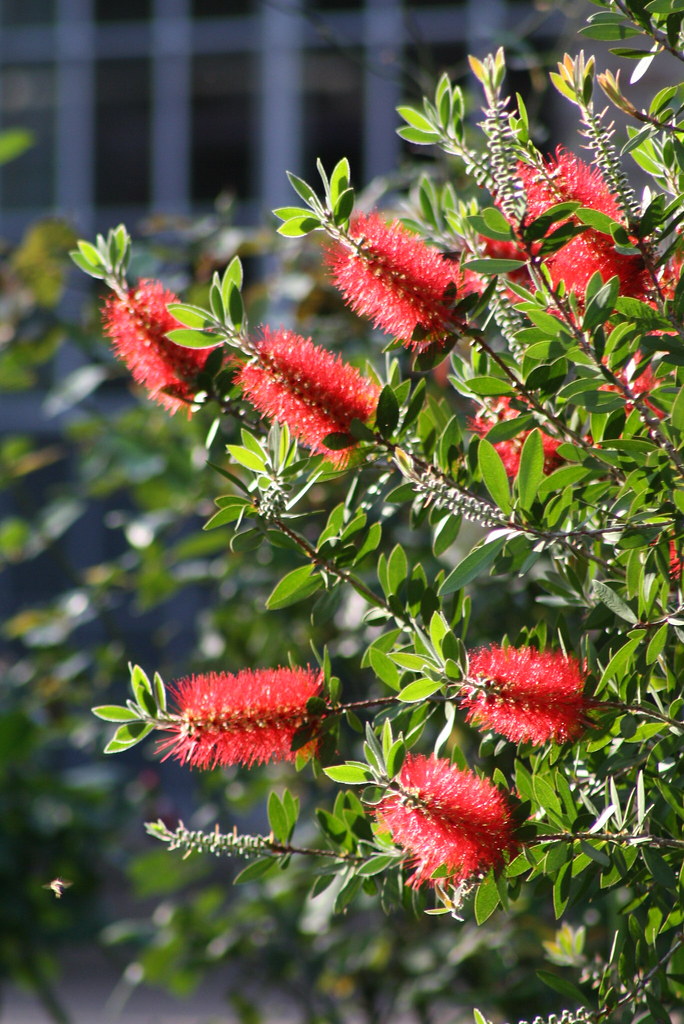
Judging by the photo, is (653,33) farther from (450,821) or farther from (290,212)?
(450,821)

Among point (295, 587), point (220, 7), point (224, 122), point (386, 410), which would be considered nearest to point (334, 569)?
point (295, 587)

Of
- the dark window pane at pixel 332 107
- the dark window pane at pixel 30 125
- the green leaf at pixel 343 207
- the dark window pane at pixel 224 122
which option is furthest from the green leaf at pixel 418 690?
the dark window pane at pixel 30 125

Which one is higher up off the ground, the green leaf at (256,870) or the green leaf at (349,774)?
the green leaf at (349,774)

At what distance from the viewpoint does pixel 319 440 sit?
2.60 feet

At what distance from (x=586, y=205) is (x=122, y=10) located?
5824 millimetres

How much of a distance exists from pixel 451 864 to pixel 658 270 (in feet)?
1.53

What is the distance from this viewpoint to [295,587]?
872mm

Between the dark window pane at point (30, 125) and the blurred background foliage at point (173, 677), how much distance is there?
4.11 m

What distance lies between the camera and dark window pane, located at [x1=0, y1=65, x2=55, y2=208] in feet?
19.6

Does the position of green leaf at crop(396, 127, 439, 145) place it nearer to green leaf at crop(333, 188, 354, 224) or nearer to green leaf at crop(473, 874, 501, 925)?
green leaf at crop(333, 188, 354, 224)

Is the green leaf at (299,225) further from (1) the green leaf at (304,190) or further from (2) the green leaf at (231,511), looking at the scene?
(2) the green leaf at (231,511)

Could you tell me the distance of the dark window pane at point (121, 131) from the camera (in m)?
5.94

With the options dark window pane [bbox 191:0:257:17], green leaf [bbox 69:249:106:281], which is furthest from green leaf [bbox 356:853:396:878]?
dark window pane [bbox 191:0:257:17]

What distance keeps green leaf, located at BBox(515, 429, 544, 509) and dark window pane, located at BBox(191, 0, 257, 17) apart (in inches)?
218
